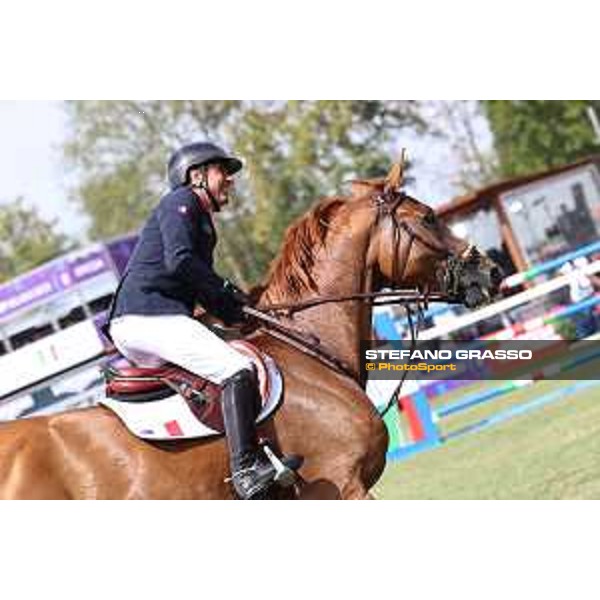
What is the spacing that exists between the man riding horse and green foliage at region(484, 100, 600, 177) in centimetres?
981

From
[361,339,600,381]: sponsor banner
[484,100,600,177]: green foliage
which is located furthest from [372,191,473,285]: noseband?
[484,100,600,177]: green foliage

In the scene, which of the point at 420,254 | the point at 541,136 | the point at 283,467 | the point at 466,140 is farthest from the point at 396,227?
the point at 541,136

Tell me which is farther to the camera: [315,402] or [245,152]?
[245,152]

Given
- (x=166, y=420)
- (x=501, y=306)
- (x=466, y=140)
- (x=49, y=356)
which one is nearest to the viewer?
(x=166, y=420)

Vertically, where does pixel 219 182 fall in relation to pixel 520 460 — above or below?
above

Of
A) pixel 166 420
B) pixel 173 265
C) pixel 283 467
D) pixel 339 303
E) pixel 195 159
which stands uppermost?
pixel 195 159

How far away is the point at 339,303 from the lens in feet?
16.3

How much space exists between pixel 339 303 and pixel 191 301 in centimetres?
71

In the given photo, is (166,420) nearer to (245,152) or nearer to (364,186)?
(364,186)

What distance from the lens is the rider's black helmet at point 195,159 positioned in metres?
4.68

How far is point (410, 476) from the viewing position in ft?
25.7

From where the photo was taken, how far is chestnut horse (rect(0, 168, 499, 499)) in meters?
4.50

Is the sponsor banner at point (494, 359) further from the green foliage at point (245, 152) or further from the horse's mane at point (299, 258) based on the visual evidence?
the horse's mane at point (299, 258)
